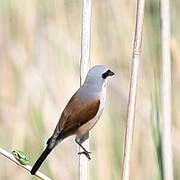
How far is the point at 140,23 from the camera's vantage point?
1647 mm

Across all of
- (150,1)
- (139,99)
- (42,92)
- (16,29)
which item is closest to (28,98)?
(42,92)

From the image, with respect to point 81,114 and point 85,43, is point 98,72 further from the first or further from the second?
point 81,114

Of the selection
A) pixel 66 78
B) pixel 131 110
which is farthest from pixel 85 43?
pixel 66 78

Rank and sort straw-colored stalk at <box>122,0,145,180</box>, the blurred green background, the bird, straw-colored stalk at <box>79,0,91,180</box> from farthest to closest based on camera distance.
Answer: the blurred green background < the bird < straw-colored stalk at <box>79,0,91,180</box> < straw-colored stalk at <box>122,0,145,180</box>

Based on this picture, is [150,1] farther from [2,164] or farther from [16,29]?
[2,164]

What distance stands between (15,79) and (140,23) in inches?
32.5

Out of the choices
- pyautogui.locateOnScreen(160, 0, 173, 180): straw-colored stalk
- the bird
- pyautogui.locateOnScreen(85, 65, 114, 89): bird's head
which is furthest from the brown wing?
pyautogui.locateOnScreen(160, 0, 173, 180): straw-colored stalk

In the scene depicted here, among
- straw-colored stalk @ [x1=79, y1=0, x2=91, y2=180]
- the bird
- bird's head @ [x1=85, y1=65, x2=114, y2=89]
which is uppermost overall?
straw-colored stalk @ [x1=79, y1=0, x2=91, y2=180]

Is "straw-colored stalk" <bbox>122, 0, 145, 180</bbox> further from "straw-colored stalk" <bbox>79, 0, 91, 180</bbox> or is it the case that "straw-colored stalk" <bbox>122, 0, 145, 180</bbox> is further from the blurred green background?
the blurred green background

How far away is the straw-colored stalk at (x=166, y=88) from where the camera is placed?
1.78m

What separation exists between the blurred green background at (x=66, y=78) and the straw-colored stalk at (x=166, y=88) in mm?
266

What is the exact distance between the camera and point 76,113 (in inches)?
77.7

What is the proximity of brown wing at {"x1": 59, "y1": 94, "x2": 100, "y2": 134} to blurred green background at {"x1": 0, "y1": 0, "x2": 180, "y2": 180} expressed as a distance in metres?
0.19

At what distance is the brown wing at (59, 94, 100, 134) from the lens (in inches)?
76.0
